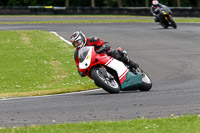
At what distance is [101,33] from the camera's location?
94.7ft

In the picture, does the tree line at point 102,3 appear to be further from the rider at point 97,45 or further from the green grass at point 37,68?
the rider at point 97,45

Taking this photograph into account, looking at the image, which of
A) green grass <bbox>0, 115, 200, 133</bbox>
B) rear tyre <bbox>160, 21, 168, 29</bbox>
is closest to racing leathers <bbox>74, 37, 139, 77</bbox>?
green grass <bbox>0, 115, 200, 133</bbox>

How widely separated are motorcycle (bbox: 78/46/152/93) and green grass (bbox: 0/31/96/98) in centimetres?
154

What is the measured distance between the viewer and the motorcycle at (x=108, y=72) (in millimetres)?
10625

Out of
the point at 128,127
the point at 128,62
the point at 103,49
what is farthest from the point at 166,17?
the point at 128,127

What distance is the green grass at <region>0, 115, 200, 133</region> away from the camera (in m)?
6.91

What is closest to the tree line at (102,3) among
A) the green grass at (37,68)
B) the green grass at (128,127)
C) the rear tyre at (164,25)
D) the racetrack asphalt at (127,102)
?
the rear tyre at (164,25)

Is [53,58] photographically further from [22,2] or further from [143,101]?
[22,2]

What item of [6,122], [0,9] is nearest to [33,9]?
[0,9]

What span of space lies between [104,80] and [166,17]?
67.1ft

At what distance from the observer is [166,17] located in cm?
3038

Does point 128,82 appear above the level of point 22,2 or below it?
above

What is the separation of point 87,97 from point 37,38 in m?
16.9

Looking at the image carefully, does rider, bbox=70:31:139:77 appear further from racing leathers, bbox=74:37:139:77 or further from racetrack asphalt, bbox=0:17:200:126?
racetrack asphalt, bbox=0:17:200:126
